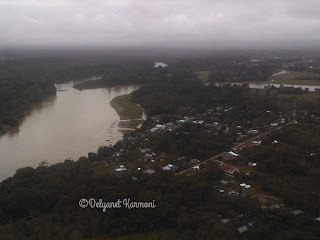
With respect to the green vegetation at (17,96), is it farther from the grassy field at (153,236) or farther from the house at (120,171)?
the grassy field at (153,236)

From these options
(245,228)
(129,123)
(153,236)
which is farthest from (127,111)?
(245,228)

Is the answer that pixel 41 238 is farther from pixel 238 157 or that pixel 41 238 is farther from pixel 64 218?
pixel 238 157

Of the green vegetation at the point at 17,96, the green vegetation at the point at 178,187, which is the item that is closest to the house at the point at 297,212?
the green vegetation at the point at 178,187

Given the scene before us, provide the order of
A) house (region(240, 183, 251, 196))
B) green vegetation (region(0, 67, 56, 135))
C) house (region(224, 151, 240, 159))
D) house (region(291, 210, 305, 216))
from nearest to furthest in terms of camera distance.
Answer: house (region(291, 210, 305, 216)) → house (region(240, 183, 251, 196)) → house (region(224, 151, 240, 159)) → green vegetation (region(0, 67, 56, 135))

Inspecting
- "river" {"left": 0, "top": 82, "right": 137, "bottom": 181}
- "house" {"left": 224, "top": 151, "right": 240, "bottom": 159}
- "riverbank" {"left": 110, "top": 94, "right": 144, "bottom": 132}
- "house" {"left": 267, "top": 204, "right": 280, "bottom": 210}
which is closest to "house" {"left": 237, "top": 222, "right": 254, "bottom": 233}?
"house" {"left": 267, "top": 204, "right": 280, "bottom": 210}

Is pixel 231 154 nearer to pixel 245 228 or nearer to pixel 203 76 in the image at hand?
pixel 245 228
